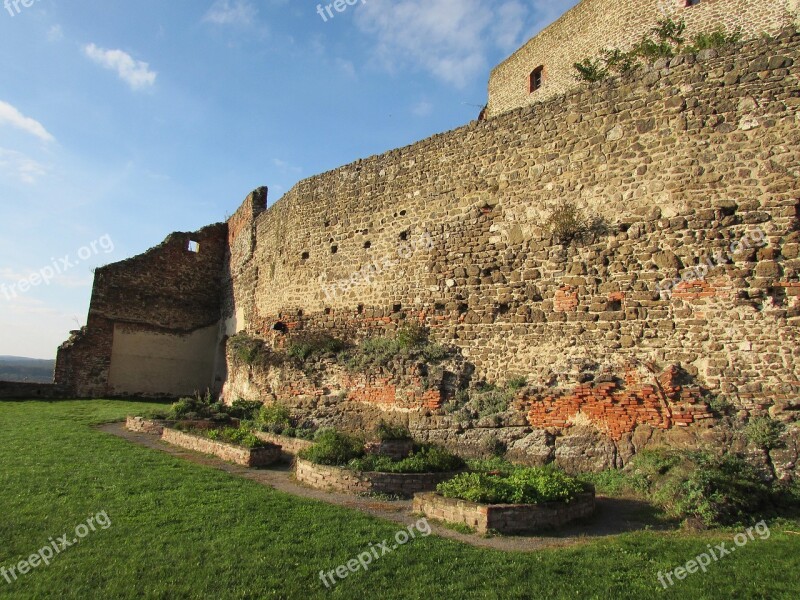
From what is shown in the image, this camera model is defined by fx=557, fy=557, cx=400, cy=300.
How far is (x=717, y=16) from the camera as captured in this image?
1791cm

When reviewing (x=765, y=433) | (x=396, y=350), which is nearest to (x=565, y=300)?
(x=765, y=433)

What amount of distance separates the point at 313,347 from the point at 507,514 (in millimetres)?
9205

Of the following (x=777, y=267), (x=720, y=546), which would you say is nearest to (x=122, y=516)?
(x=720, y=546)

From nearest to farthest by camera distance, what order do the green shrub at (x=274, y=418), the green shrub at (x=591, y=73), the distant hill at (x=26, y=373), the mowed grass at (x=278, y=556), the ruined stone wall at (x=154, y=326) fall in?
the mowed grass at (x=278, y=556) < the green shrub at (x=274, y=418) < the green shrub at (x=591, y=73) < the ruined stone wall at (x=154, y=326) < the distant hill at (x=26, y=373)

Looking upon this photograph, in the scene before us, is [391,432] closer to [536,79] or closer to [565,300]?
[565,300]

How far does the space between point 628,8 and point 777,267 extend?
15.0 m

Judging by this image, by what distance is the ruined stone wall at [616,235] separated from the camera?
9.60 m

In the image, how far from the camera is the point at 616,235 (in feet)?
36.3

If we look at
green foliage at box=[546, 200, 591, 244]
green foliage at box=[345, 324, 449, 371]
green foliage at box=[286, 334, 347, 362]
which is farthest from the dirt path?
green foliage at box=[546, 200, 591, 244]

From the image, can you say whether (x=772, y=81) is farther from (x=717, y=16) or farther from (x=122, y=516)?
(x=122, y=516)

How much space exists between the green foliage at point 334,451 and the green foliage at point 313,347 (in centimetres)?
459

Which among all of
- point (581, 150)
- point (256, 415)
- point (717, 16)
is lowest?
point (256, 415)

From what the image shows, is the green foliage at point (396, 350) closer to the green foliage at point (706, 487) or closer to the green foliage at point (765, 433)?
the green foliage at point (706, 487)

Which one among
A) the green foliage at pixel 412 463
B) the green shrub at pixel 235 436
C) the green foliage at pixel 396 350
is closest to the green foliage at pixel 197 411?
the green shrub at pixel 235 436
